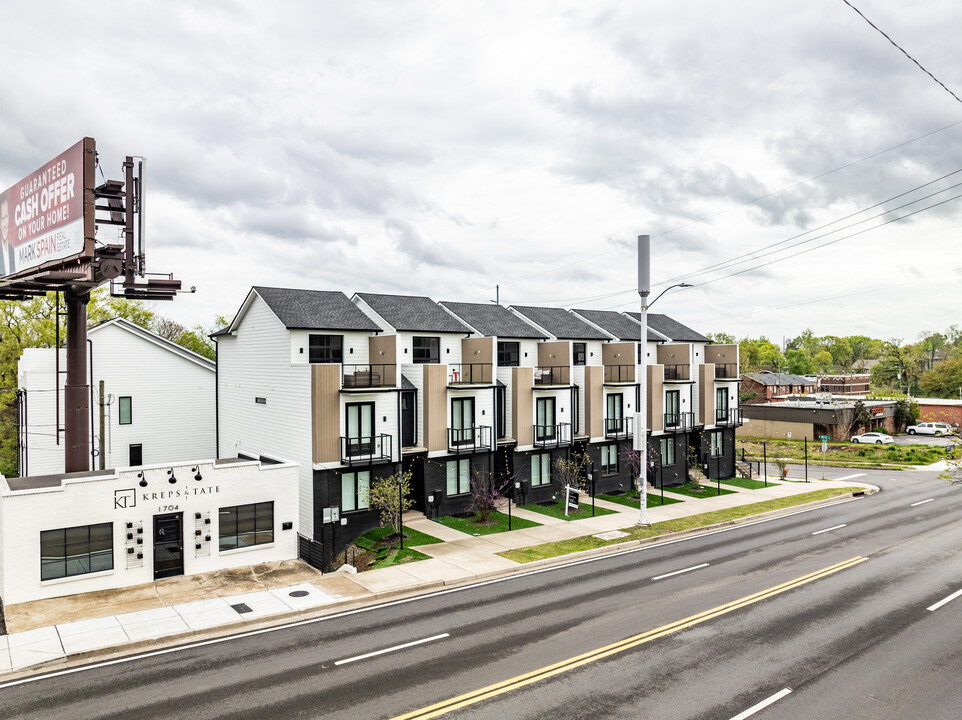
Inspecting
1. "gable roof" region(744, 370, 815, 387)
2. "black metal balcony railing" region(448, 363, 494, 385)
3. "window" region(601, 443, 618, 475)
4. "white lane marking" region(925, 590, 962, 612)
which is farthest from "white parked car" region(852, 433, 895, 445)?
"white lane marking" region(925, 590, 962, 612)

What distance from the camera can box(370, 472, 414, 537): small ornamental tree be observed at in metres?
27.0

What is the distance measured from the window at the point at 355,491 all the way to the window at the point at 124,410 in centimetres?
1483

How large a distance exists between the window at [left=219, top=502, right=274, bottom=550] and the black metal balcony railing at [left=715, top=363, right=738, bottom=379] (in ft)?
117

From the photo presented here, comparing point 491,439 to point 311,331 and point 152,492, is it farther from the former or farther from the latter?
point 152,492

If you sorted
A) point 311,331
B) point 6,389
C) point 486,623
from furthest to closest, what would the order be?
1. point 6,389
2. point 311,331
3. point 486,623

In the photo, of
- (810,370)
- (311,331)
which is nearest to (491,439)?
(311,331)

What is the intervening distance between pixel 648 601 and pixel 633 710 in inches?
290

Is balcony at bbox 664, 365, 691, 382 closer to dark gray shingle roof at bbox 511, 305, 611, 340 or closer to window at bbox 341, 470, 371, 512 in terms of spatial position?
dark gray shingle roof at bbox 511, 305, 611, 340

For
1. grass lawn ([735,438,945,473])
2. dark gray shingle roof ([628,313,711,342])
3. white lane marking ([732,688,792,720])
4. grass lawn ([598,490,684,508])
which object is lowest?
grass lawn ([735,438,945,473])

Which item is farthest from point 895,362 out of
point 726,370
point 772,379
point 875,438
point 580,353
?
point 580,353

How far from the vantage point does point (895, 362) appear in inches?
5064

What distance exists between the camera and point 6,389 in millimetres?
44438

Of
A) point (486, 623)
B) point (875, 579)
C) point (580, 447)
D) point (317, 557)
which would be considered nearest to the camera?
point (486, 623)

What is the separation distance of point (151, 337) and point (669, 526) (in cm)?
2930
